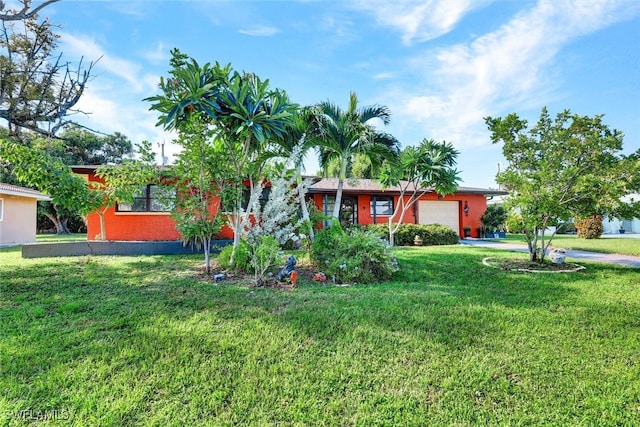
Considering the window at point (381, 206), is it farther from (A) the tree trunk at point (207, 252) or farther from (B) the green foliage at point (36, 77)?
(B) the green foliage at point (36, 77)

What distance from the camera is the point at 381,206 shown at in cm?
1733

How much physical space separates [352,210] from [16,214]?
17.6 metres

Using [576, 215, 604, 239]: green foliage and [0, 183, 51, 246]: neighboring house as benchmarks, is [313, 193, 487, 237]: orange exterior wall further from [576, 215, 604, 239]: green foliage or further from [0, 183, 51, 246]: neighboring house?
[0, 183, 51, 246]: neighboring house

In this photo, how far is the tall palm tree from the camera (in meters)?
7.87

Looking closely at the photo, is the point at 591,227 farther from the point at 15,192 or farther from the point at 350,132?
the point at 15,192

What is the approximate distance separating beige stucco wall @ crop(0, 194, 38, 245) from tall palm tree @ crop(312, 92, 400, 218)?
16.8m

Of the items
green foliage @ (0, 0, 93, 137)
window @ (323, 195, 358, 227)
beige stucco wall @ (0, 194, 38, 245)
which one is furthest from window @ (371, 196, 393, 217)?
beige stucco wall @ (0, 194, 38, 245)

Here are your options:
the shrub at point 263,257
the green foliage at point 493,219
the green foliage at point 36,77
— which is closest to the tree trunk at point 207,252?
the shrub at point 263,257

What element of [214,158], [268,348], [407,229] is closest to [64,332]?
[268,348]

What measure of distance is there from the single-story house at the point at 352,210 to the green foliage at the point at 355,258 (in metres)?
4.20

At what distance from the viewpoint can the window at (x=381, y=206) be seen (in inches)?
674

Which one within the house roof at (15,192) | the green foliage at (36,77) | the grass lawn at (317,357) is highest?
the green foliage at (36,77)

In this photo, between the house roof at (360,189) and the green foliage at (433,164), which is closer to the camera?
the green foliage at (433,164)

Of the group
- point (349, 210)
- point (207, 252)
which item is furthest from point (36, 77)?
point (349, 210)
